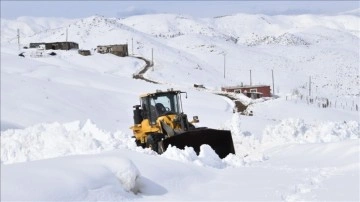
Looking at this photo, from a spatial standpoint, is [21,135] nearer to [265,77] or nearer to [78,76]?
[78,76]

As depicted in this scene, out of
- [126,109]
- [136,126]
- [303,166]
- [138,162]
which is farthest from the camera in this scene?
[126,109]

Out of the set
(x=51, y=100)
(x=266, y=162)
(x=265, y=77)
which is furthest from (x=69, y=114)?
(x=265, y=77)

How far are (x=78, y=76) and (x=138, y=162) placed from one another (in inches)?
1327

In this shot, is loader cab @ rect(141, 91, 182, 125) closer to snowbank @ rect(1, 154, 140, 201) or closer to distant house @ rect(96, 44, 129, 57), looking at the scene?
snowbank @ rect(1, 154, 140, 201)

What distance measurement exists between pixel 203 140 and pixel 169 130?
48.3 inches

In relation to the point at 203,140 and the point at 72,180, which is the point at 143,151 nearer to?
the point at 203,140

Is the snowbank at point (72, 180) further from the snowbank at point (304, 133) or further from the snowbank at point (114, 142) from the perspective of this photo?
the snowbank at point (304, 133)

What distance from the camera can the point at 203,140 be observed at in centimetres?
1467

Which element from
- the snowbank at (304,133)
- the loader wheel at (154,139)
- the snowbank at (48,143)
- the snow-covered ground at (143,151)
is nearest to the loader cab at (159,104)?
the loader wheel at (154,139)

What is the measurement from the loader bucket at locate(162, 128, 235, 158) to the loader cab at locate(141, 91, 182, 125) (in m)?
2.02

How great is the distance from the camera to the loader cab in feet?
53.9

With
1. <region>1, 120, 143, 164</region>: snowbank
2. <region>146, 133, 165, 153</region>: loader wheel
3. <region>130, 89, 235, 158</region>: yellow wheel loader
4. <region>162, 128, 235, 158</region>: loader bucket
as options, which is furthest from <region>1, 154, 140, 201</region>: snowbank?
<region>146, 133, 165, 153</region>: loader wheel

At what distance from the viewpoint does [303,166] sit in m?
12.6

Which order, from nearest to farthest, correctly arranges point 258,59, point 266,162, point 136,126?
1. point 266,162
2. point 136,126
3. point 258,59
